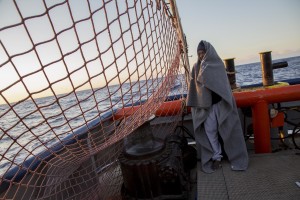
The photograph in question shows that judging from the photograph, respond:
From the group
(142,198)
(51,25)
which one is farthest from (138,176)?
(51,25)

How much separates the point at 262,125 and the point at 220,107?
660 millimetres

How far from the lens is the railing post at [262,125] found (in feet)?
9.44

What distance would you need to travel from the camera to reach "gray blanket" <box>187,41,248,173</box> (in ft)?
8.38

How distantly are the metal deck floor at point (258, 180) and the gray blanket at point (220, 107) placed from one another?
0.12 metres

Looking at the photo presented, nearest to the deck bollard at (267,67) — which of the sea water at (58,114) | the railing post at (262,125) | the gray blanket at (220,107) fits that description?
the sea water at (58,114)

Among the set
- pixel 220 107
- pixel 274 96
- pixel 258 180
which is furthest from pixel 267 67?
pixel 258 180

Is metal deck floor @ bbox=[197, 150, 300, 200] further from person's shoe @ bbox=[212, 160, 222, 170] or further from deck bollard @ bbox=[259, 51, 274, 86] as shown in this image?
deck bollard @ bbox=[259, 51, 274, 86]

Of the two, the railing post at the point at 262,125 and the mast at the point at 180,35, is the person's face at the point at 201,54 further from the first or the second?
the railing post at the point at 262,125

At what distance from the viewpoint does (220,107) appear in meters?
2.67

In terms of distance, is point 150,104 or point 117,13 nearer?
point 117,13

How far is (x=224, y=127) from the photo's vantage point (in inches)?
105

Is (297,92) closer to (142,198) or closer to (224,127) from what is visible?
(224,127)

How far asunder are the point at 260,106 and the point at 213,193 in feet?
4.14

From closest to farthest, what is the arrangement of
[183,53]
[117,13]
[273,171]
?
[117,13]
[273,171]
[183,53]
